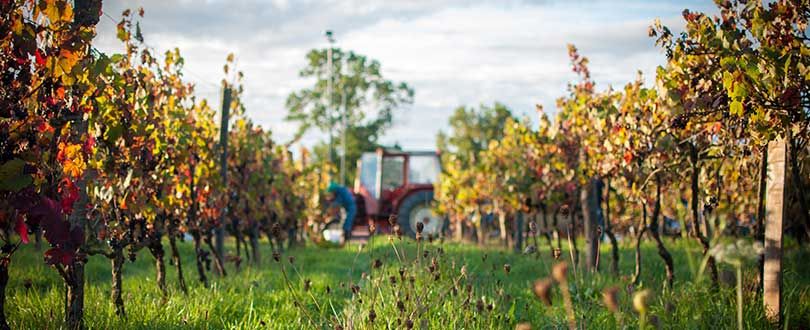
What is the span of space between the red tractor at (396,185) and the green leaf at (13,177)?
12526 millimetres

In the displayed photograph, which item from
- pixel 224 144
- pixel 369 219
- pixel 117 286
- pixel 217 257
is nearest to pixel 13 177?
pixel 117 286

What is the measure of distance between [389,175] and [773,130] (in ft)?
41.5

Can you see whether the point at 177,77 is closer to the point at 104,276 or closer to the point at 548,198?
the point at 104,276

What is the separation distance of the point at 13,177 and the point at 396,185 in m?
13.6

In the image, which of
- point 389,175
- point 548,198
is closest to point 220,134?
point 548,198

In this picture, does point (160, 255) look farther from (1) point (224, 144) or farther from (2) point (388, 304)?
(1) point (224, 144)

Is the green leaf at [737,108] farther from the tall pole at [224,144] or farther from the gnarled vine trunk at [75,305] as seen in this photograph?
the tall pole at [224,144]

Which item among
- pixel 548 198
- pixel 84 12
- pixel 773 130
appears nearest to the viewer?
pixel 84 12

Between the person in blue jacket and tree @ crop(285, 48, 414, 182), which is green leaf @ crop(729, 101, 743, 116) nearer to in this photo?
the person in blue jacket

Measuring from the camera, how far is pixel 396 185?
1656 centimetres

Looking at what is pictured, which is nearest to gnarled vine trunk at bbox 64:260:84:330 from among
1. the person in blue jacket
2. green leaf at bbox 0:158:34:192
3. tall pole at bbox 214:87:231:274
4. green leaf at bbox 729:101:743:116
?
green leaf at bbox 0:158:34:192

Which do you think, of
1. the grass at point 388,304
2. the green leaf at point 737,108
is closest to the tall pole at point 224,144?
the grass at point 388,304

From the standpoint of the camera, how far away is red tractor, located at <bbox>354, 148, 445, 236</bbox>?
51.3 feet

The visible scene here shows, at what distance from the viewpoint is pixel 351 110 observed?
39.6 meters
